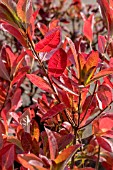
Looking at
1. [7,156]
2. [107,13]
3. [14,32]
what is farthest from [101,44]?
[7,156]

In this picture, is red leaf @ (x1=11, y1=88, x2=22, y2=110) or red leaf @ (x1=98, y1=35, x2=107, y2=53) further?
red leaf @ (x1=11, y1=88, x2=22, y2=110)

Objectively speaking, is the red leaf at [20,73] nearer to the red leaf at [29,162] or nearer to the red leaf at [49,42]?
the red leaf at [49,42]

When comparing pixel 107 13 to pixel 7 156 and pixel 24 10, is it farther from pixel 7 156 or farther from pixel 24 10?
pixel 7 156

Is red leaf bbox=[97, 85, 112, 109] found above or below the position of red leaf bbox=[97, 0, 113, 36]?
below

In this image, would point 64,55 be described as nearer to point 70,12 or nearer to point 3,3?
point 3,3

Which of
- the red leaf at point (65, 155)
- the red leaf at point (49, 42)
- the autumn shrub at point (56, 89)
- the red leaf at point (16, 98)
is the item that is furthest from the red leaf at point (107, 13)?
the red leaf at point (16, 98)

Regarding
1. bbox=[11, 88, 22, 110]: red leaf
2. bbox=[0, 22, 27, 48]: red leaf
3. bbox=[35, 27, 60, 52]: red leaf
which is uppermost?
bbox=[0, 22, 27, 48]: red leaf

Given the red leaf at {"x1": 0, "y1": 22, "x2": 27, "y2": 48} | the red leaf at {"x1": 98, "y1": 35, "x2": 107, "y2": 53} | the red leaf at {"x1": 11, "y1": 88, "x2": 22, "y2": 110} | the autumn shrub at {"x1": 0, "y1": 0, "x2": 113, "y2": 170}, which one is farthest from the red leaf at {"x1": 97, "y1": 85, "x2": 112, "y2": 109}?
the red leaf at {"x1": 11, "y1": 88, "x2": 22, "y2": 110}

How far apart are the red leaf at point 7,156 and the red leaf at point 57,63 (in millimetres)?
227

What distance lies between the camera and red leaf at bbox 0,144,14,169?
39.2 inches

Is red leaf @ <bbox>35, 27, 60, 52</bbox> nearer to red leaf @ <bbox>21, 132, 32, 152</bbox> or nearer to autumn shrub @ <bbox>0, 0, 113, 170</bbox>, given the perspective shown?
autumn shrub @ <bbox>0, 0, 113, 170</bbox>

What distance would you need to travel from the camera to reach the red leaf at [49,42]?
927mm

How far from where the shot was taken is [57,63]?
3.10ft

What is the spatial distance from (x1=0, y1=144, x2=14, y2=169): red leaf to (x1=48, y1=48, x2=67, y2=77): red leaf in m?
0.23
